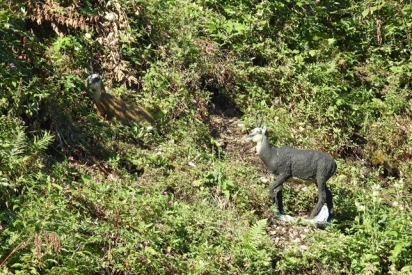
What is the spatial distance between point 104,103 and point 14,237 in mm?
3392

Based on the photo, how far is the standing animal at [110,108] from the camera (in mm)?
9361

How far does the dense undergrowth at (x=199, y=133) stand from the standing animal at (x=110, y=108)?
14cm

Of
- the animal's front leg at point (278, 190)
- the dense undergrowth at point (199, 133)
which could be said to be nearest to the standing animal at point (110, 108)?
the dense undergrowth at point (199, 133)

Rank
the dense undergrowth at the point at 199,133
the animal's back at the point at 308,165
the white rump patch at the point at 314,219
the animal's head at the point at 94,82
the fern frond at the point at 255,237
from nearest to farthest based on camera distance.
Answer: the dense undergrowth at the point at 199,133 → the fern frond at the point at 255,237 → the animal's back at the point at 308,165 → the white rump patch at the point at 314,219 → the animal's head at the point at 94,82

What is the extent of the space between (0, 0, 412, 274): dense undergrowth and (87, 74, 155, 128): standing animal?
0.47ft

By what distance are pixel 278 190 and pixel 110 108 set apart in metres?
2.62

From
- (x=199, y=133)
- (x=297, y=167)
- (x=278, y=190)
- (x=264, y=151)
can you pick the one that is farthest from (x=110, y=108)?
(x=297, y=167)

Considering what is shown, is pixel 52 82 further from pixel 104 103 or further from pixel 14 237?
pixel 14 237

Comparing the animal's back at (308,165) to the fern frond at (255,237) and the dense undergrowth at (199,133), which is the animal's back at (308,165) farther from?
the fern frond at (255,237)

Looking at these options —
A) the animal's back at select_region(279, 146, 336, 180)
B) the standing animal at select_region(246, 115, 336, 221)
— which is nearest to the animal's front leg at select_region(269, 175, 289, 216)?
the standing animal at select_region(246, 115, 336, 221)

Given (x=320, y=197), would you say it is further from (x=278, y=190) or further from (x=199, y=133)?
A: (x=199, y=133)

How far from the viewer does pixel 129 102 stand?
9.90 meters

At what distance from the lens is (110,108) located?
9.44 meters

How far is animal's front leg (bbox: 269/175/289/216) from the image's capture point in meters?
8.24
